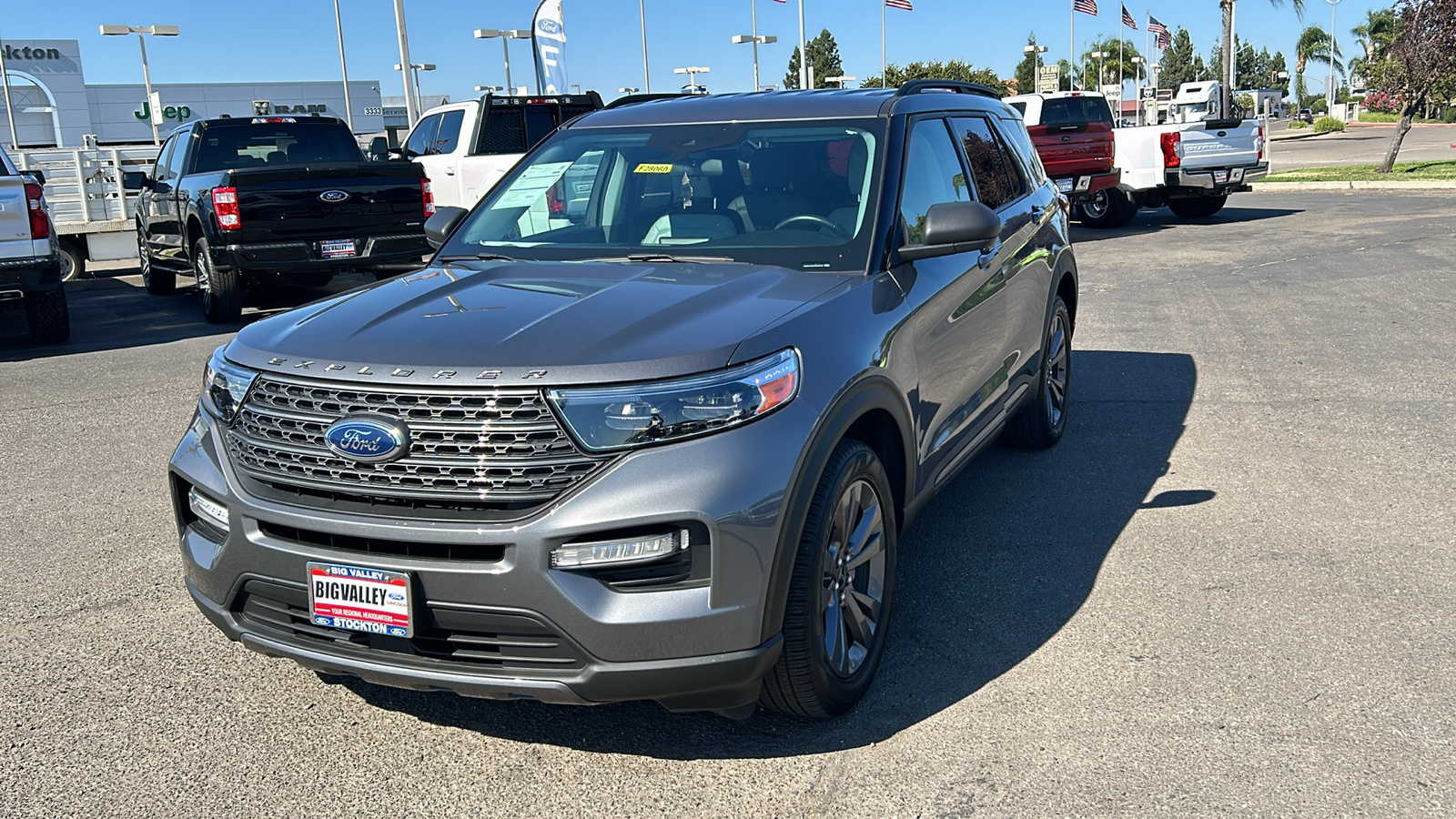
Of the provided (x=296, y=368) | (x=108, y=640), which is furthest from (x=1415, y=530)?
(x=108, y=640)

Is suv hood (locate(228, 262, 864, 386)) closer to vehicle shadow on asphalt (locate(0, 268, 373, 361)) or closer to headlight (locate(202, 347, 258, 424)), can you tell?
headlight (locate(202, 347, 258, 424))

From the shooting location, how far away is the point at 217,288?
11.9 metres

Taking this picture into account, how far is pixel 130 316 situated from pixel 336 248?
327 cm

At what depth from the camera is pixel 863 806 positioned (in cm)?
314

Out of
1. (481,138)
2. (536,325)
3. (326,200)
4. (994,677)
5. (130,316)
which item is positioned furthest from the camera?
(481,138)

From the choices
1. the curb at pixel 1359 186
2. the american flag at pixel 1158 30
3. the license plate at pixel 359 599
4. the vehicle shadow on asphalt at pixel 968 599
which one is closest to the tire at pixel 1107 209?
the curb at pixel 1359 186

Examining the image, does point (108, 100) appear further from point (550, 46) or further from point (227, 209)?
point (227, 209)

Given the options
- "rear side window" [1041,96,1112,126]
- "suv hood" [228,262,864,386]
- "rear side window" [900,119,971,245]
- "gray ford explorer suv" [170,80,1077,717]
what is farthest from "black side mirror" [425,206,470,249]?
"rear side window" [1041,96,1112,126]

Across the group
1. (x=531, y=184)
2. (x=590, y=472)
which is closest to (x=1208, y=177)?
(x=531, y=184)

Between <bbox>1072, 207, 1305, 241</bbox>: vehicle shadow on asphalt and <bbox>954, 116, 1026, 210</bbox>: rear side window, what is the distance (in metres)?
12.7

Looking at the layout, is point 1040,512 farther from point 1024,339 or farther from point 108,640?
point 108,640

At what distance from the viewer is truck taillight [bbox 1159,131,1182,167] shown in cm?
1856

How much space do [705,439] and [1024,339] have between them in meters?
3.06

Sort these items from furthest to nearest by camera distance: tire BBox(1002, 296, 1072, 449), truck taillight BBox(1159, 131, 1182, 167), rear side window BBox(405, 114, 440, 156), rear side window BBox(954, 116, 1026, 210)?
1. truck taillight BBox(1159, 131, 1182, 167)
2. rear side window BBox(405, 114, 440, 156)
3. tire BBox(1002, 296, 1072, 449)
4. rear side window BBox(954, 116, 1026, 210)
